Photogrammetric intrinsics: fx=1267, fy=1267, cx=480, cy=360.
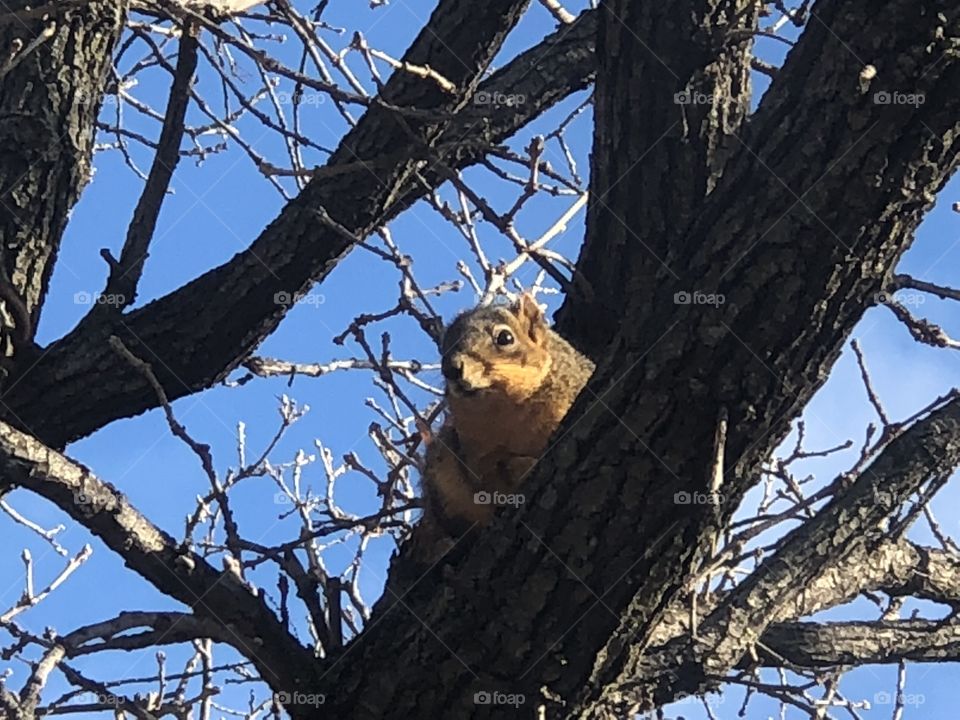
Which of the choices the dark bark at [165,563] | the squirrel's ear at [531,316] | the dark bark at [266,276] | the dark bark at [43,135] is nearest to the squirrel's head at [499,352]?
the squirrel's ear at [531,316]

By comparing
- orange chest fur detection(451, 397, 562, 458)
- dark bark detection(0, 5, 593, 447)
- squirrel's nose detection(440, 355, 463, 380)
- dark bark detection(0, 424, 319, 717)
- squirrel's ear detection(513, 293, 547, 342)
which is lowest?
dark bark detection(0, 424, 319, 717)

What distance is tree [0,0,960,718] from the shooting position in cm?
236

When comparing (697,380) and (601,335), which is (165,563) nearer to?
(697,380)

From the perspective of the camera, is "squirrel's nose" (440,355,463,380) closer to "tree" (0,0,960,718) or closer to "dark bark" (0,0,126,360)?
"tree" (0,0,960,718)

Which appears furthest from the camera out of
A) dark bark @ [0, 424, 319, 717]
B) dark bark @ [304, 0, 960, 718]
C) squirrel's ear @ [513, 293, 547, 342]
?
squirrel's ear @ [513, 293, 547, 342]

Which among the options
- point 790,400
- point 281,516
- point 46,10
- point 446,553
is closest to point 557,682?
point 446,553

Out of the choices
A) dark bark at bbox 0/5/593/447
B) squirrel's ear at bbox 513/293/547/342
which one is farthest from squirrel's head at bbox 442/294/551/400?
dark bark at bbox 0/5/593/447

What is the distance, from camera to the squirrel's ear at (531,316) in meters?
3.73

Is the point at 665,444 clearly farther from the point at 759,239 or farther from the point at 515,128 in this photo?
the point at 515,128

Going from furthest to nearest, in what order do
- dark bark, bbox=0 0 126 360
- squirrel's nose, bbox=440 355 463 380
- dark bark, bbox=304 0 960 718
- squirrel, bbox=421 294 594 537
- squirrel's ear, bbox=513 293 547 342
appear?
dark bark, bbox=0 0 126 360, squirrel's ear, bbox=513 293 547 342, squirrel's nose, bbox=440 355 463 380, squirrel, bbox=421 294 594 537, dark bark, bbox=304 0 960 718

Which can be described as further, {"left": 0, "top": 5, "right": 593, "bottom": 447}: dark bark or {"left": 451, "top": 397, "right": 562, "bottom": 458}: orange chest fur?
{"left": 0, "top": 5, "right": 593, "bottom": 447}: dark bark

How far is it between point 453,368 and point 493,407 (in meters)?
0.16

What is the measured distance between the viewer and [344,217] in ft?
13.4

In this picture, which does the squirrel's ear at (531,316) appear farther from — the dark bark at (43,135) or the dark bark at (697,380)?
the dark bark at (43,135)
